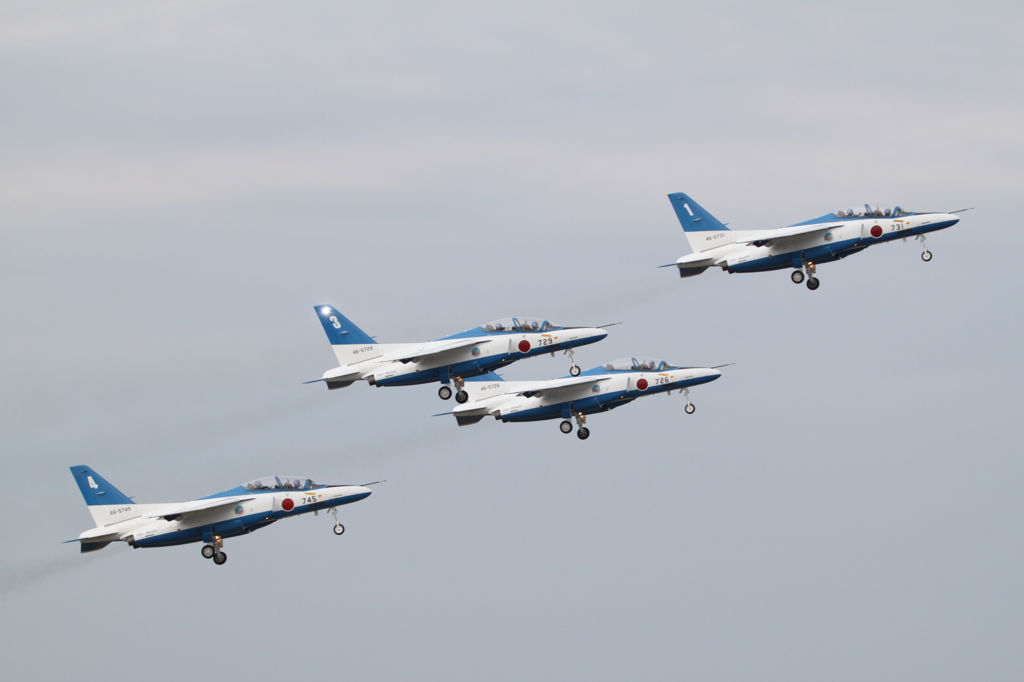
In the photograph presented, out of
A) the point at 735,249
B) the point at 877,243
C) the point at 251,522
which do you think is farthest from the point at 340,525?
the point at 877,243

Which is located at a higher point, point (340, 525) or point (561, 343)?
point (561, 343)

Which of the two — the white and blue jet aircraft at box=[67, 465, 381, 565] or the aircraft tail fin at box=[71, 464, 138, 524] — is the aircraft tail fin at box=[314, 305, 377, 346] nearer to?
the white and blue jet aircraft at box=[67, 465, 381, 565]

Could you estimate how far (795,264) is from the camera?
89750mm

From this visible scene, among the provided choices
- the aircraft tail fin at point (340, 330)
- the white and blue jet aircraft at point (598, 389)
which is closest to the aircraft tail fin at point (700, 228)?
the white and blue jet aircraft at point (598, 389)

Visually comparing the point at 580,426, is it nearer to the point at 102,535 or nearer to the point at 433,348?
the point at 433,348

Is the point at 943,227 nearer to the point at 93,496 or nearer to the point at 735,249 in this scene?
the point at 735,249

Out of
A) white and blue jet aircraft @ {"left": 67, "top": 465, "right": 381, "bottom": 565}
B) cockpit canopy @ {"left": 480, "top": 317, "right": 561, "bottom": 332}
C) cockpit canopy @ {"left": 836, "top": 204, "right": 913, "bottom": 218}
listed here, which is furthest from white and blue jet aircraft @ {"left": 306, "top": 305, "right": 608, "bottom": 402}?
cockpit canopy @ {"left": 836, "top": 204, "right": 913, "bottom": 218}

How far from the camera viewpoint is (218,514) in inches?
3575

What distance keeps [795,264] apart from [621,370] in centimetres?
926

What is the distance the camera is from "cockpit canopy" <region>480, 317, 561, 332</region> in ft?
303

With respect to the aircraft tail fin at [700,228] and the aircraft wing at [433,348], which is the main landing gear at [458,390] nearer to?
the aircraft wing at [433,348]

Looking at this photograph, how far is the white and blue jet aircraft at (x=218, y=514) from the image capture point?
90.8m

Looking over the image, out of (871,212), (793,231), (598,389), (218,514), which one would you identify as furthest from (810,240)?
(218,514)

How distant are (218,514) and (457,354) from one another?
42.8 feet
